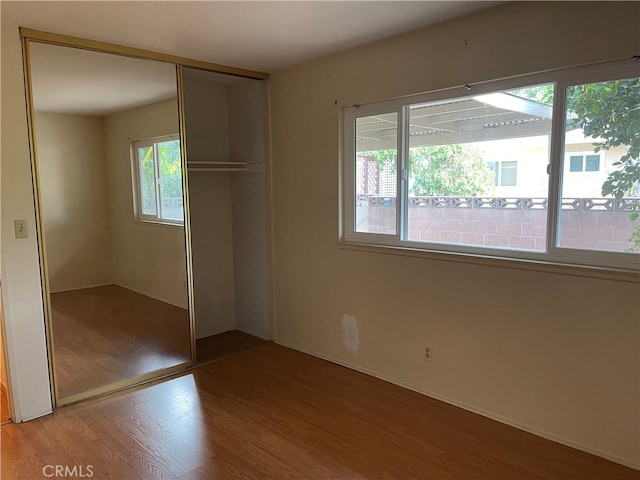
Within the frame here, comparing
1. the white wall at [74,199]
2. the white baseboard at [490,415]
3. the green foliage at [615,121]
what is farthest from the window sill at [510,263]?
the white wall at [74,199]

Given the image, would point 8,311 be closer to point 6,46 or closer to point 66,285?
point 66,285

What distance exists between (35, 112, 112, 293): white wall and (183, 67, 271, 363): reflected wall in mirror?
3.21 ft

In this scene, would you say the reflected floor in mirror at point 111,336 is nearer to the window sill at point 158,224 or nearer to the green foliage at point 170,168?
the window sill at point 158,224

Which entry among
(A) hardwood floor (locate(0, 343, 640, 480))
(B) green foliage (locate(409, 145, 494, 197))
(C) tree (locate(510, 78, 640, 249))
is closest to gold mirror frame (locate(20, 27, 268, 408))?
(A) hardwood floor (locate(0, 343, 640, 480))

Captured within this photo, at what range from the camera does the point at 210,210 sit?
4.38 m

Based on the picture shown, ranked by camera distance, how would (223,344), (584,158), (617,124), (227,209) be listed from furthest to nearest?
(227,209) < (223,344) < (584,158) < (617,124)

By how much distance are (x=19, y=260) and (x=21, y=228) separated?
0.20 meters

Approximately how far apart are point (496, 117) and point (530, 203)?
1.87 feet

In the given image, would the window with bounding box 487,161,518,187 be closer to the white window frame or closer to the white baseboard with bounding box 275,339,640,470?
the white window frame

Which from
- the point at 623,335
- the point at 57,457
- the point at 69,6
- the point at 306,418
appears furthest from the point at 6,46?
the point at 623,335

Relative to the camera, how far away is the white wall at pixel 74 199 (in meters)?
2.95

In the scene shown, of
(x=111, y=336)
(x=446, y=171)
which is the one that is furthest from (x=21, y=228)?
(x=446, y=171)

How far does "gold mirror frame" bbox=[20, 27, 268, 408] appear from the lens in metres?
2.81

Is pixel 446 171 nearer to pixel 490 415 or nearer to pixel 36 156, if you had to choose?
pixel 490 415
